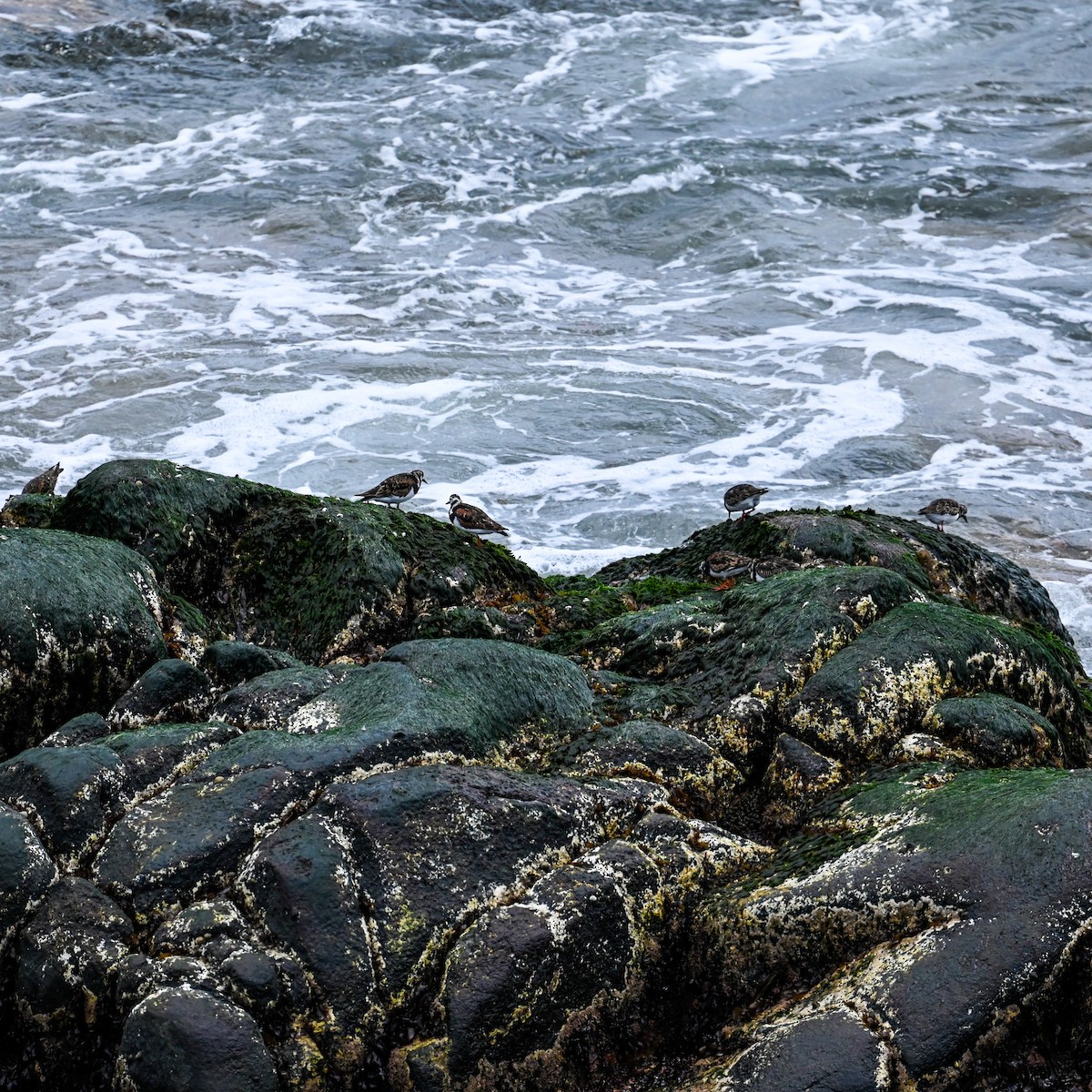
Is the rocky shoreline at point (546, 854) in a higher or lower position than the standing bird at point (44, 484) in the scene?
higher

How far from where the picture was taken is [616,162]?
20750 mm

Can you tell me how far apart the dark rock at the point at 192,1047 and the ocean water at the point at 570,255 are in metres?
7.08

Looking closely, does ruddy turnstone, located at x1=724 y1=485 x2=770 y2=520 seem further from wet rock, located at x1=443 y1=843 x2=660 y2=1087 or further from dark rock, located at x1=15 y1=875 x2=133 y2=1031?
dark rock, located at x1=15 y1=875 x2=133 y2=1031

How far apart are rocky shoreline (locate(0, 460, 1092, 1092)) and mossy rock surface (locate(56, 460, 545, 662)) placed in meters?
0.80

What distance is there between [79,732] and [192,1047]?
1.49 metres

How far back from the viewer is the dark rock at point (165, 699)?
16.5 ft

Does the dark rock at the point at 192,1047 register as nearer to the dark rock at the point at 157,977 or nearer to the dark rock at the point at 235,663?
the dark rock at the point at 157,977

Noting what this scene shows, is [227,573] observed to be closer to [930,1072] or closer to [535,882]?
[535,882]

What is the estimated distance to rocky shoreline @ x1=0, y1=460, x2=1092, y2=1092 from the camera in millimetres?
3887

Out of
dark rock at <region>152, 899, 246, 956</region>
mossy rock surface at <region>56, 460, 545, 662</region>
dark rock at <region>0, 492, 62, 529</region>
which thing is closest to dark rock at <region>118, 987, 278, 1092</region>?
dark rock at <region>152, 899, 246, 956</region>

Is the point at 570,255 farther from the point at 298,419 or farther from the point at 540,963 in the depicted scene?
the point at 540,963

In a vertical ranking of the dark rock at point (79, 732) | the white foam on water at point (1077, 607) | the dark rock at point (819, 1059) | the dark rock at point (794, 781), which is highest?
the dark rock at point (79, 732)

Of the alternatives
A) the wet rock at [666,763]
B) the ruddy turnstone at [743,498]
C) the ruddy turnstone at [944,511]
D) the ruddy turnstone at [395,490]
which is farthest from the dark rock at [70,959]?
the ruddy turnstone at [944,511]

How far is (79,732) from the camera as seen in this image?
481 centimetres
